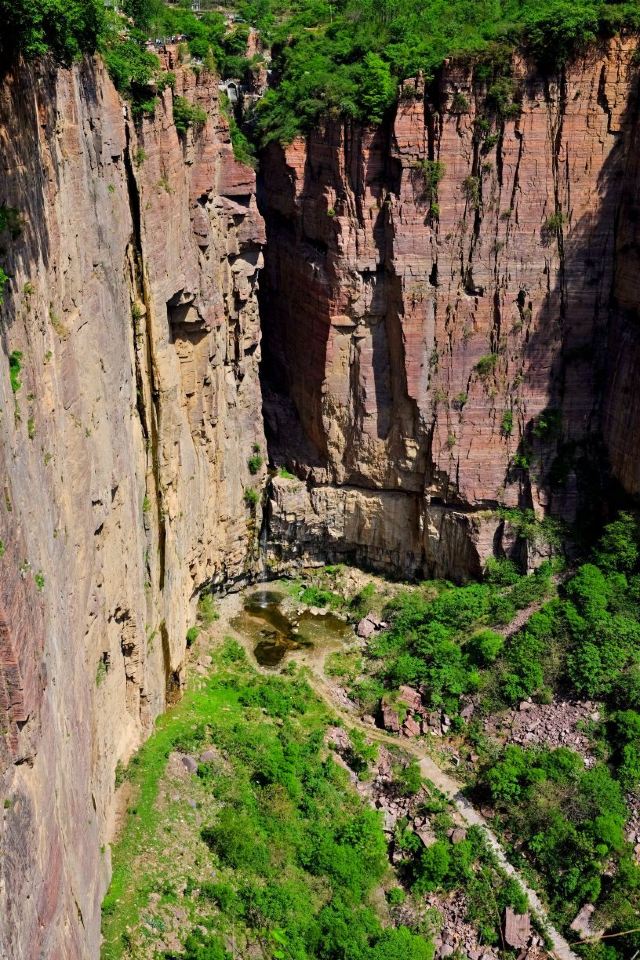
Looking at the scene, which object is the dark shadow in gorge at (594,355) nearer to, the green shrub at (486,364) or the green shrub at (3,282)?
the green shrub at (486,364)

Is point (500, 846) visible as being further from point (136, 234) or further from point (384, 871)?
point (136, 234)

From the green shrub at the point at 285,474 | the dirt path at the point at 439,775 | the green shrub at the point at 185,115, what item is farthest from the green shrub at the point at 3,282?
the green shrub at the point at 285,474

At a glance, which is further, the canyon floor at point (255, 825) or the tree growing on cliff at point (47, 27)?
the canyon floor at point (255, 825)

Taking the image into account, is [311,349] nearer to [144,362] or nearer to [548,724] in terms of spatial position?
[144,362]

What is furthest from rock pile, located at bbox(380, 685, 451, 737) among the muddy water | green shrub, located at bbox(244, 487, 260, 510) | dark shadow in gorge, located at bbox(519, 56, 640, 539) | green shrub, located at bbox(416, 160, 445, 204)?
green shrub, located at bbox(416, 160, 445, 204)

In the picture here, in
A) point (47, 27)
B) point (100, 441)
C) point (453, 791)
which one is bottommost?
point (453, 791)


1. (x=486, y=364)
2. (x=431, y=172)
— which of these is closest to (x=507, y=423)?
(x=486, y=364)
